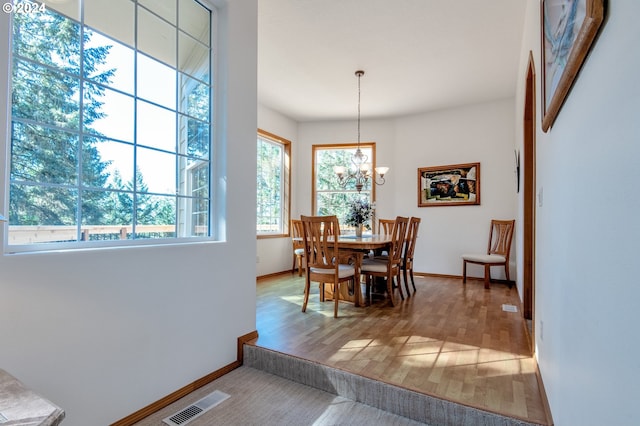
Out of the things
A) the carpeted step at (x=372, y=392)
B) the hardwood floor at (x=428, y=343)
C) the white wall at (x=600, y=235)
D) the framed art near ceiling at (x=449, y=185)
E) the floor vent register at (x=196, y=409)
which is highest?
the framed art near ceiling at (x=449, y=185)

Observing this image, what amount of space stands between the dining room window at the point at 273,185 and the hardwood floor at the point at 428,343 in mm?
1858

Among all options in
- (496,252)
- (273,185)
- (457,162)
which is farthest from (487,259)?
(273,185)

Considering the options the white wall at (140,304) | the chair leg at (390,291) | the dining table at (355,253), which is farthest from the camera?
the chair leg at (390,291)

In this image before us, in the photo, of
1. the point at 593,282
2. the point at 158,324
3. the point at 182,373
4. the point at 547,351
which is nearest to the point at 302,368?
the point at 182,373

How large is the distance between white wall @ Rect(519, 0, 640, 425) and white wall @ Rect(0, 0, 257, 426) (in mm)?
1915

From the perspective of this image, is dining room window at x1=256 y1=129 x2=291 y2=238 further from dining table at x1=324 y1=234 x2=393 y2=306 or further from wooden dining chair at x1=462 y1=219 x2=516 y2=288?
wooden dining chair at x1=462 y1=219 x2=516 y2=288

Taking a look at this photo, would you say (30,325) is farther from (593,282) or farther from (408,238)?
(408,238)

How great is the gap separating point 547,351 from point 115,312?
7.27 ft

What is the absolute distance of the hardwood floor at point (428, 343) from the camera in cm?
178

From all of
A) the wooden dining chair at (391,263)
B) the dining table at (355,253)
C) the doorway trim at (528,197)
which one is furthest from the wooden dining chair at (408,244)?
the doorway trim at (528,197)

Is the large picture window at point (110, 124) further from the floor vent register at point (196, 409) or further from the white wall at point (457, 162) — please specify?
the white wall at point (457, 162)

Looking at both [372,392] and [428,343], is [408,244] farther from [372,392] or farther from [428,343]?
[372,392]

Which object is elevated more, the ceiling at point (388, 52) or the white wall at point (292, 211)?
the ceiling at point (388, 52)

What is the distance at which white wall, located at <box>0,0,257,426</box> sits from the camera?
4.40ft
